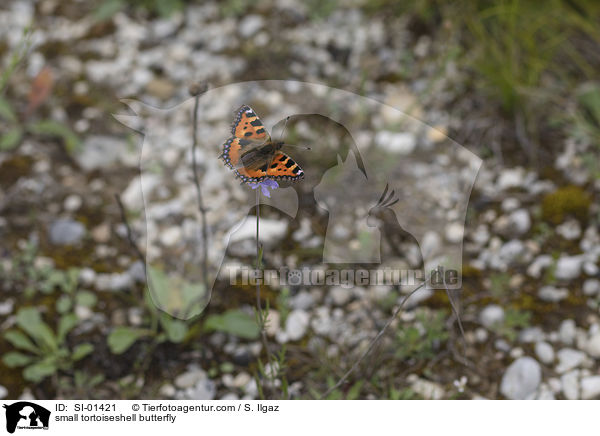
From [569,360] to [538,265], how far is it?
0.35 m

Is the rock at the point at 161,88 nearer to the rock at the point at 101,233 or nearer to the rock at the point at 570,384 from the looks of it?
the rock at the point at 101,233

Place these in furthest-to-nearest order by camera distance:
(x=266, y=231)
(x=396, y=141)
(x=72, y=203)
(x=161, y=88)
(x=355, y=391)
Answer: (x=161, y=88), (x=72, y=203), (x=396, y=141), (x=266, y=231), (x=355, y=391)

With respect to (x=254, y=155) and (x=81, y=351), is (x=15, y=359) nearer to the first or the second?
(x=81, y=351)

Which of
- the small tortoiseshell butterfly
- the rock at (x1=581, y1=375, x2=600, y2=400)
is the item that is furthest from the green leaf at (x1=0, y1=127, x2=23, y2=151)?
the rock at (x1=581, y1=375, x2=600, y2=400)

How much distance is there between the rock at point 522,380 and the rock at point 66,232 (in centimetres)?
156

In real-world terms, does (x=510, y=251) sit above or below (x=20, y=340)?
above

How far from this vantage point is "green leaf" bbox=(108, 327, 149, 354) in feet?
5.99

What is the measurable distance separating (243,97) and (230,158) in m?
1.37

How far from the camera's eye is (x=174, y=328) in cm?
184

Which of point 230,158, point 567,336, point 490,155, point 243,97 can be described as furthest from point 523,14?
point 230,158

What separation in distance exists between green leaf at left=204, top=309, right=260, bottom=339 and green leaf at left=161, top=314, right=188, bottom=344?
0.08m

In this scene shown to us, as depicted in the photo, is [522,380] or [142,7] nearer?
[522,380]

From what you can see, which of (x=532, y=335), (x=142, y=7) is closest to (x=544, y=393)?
(x=532, y=335)

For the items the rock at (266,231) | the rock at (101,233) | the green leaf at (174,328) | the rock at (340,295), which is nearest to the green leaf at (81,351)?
the green leaf at (174,328)
